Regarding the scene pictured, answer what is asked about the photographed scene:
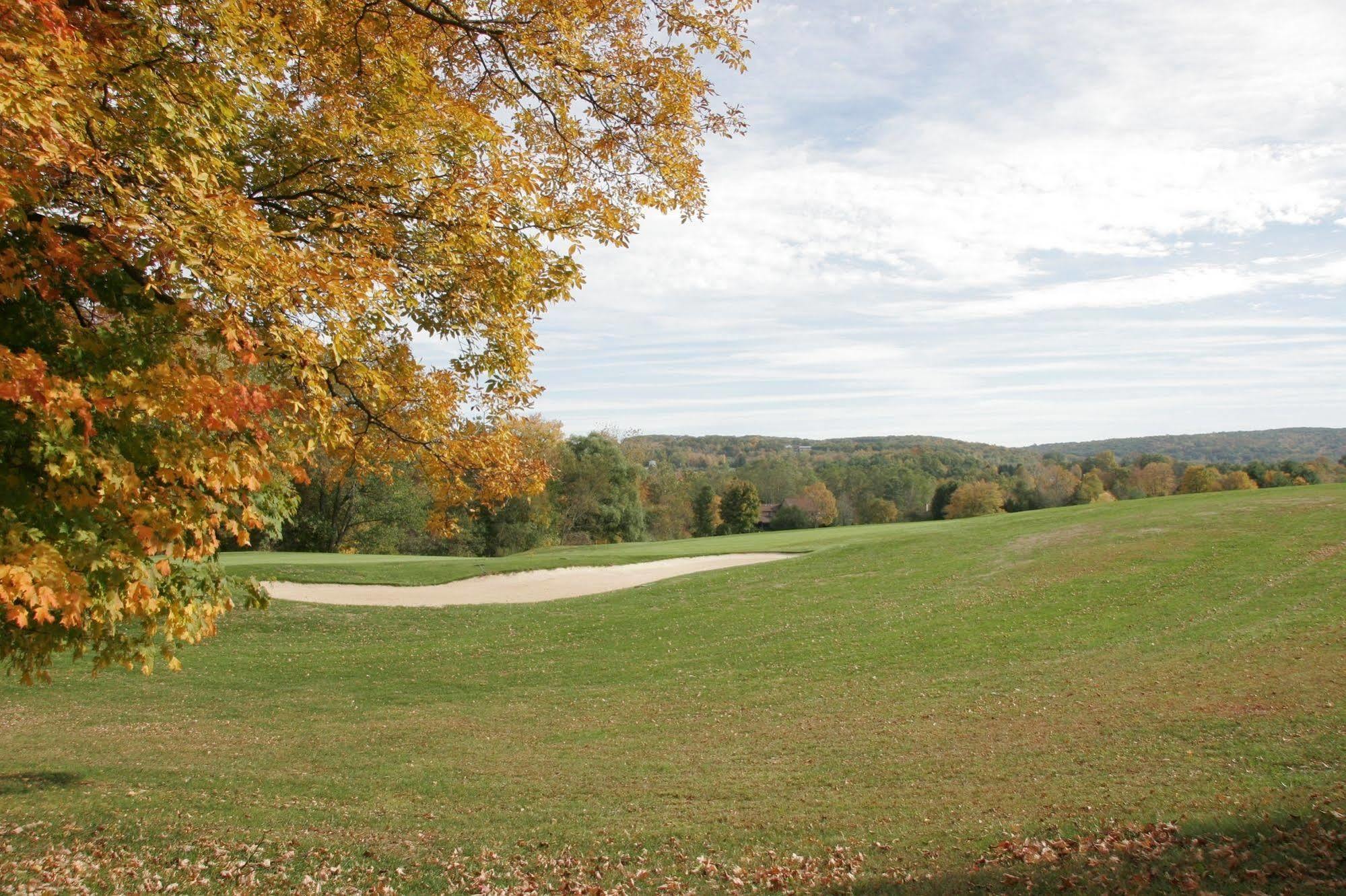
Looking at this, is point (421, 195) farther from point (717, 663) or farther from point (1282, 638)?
point (1282, 638)

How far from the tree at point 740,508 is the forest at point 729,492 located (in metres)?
0.10

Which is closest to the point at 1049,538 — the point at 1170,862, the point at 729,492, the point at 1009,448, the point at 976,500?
the point at 1170,862

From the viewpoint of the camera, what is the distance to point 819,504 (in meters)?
77.5

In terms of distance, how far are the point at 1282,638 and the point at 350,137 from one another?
14.5 metres

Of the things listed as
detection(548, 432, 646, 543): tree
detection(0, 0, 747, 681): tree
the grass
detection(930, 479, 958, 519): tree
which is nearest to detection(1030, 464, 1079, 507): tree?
detection(930, 479, 958, 519): tree

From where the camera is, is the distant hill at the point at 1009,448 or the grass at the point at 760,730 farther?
the distant hill at the point at 1009,448

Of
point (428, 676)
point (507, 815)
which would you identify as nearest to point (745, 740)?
point (507, 815)

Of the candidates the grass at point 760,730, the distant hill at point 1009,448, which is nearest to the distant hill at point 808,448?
the distant hill at point 1009,448

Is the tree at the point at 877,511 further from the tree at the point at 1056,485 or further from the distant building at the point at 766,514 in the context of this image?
the tree at the point at 1056,485

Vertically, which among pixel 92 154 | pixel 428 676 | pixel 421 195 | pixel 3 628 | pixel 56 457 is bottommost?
pixel 428 676

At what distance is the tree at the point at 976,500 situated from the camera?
210 ft

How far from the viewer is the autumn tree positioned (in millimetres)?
75000

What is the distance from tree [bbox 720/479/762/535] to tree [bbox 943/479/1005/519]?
16.1 m

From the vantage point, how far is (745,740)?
36.0ft
